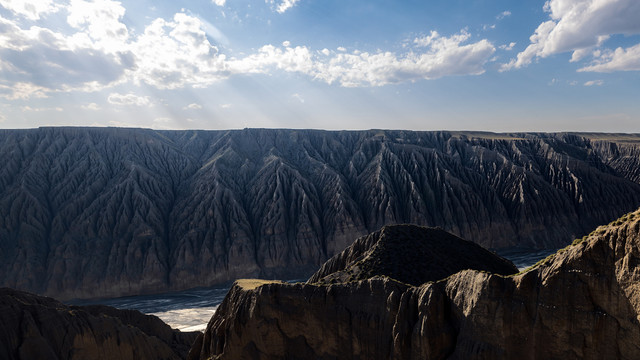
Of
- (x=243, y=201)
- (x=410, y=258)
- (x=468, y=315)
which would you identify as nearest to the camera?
(x=468, y=315)

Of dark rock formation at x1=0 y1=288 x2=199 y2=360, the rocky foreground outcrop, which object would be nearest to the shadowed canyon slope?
dark rock formation at x1=0 y1=288 x2=199 y2=360

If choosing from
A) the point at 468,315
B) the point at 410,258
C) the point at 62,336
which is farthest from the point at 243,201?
the point at 468,315

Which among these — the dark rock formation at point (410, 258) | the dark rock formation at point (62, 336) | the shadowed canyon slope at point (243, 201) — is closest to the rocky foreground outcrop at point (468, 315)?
the dark rock formation at point (410, 258)

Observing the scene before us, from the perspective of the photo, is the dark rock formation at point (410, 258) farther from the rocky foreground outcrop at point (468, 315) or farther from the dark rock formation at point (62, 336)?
the dark rock formation at point (62, 336)

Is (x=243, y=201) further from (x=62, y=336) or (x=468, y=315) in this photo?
(x=468, y=315)

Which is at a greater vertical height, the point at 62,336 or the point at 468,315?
the point at 468,315

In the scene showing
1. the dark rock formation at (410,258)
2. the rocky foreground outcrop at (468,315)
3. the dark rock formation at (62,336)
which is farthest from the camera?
the dark rock formation at (62,336)

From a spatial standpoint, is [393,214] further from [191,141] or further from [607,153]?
[607,153]
